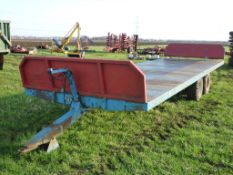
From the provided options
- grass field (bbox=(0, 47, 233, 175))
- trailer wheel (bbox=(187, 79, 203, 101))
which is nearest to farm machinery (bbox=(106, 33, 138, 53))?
trailer wheel (bbox=(187, 79, 203, 101))

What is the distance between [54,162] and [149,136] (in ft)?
5.20

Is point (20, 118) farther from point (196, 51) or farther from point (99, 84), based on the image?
point (196, 51)

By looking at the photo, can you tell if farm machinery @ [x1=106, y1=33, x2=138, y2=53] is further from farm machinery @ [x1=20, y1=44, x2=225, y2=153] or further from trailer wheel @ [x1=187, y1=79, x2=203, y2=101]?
farm machinery @ [x1=20, y1=44, x2=225, y2=153]

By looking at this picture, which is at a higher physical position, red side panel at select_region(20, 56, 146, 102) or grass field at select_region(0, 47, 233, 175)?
red side panel at select_region(20, 56, 146, 102)

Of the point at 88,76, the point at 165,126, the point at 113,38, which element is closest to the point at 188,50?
the point at 165,126

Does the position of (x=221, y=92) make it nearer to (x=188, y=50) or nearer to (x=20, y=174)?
(x=188, y=50)

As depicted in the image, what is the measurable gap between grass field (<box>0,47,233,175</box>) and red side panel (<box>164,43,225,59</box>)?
3.63m

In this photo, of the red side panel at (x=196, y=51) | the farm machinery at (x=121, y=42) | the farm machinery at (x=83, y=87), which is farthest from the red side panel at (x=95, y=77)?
the farm machinery at (x=121, y=42)

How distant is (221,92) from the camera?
26.8ft

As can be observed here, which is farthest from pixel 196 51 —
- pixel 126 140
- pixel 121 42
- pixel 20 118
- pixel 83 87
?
pixel 121 42

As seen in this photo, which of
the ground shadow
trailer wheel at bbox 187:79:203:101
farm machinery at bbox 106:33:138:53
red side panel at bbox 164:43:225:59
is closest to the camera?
the ground shadow

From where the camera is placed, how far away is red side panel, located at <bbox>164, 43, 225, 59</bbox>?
9.93 meters

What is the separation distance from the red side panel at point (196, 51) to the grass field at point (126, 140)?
3630 mm

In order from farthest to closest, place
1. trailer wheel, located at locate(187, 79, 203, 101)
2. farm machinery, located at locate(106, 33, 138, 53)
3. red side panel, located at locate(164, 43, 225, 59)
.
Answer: farm machinery, located at locate(106, 33, 138, 53)
red side panel, located at locate(164, 43, 225, 59)
trailer wheel, located at locate(187, 79, 203, 101)
